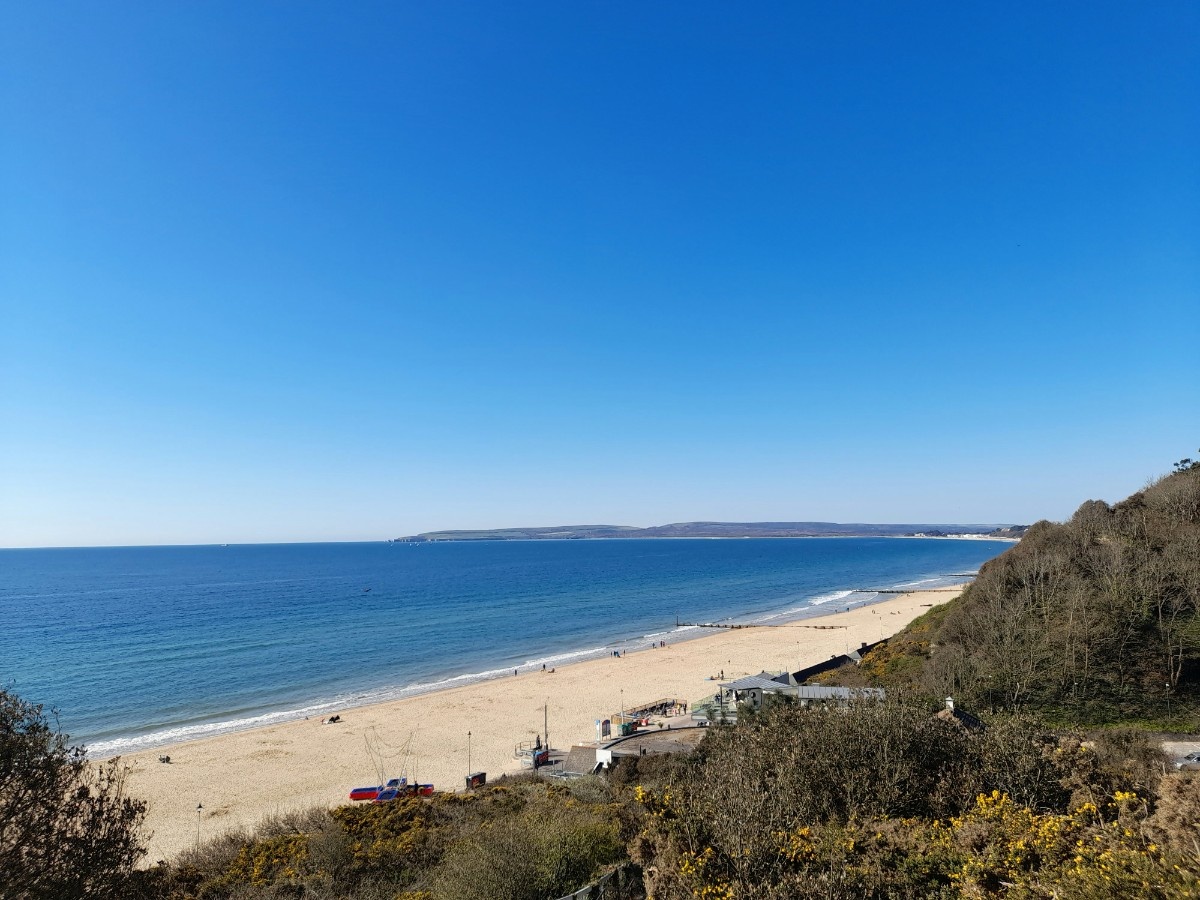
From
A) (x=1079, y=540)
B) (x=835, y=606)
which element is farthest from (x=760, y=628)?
(x=1079, y=540)

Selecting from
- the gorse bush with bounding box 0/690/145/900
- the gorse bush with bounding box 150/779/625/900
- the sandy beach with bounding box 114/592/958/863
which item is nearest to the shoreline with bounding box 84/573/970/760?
the sandy beach with bounding box 114/592/958/863

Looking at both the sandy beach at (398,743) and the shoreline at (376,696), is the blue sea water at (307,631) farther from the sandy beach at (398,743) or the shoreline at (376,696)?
the sandy beach at (398,743)

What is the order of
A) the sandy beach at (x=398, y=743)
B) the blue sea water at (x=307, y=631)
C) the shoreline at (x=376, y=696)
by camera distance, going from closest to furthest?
the sandy beach at (x=398, y=743) → the shoreline at (x=376, y=696) → the blue sea water at (x=307, y=631)

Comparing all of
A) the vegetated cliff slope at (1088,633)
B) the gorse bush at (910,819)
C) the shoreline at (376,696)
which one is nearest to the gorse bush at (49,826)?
the gorse bush at (910,819)

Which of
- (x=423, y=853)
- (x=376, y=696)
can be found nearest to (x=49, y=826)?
(x=423, y=853)

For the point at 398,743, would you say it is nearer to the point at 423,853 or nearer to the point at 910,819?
the point at 423,853

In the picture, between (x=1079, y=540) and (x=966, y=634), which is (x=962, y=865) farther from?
(x=1079, y=540)

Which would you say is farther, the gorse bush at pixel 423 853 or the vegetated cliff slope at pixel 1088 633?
the vegetated cliff slope at pixel 1088 633

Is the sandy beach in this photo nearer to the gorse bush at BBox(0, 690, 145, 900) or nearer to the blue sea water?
the blue sea water
